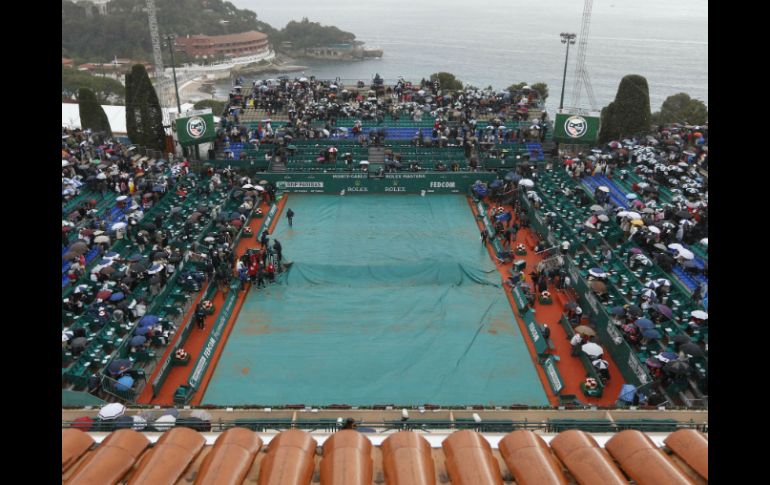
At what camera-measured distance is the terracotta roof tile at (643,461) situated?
6.97m

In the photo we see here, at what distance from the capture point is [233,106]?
145 ft

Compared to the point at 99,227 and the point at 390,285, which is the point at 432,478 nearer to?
the point at 390,285

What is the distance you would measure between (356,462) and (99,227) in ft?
75.1

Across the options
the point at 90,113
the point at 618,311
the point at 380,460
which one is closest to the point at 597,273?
the point at 618,311

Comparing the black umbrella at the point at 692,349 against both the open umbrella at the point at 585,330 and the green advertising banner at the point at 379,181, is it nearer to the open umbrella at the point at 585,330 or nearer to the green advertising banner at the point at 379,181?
the open umbrella at the point at 585,330

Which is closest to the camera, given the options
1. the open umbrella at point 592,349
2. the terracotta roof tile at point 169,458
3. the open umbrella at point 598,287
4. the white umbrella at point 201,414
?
the terracotta roof tile at point 169,458

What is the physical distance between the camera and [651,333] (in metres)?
17.9

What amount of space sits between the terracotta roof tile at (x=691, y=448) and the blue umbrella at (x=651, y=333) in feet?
34.0

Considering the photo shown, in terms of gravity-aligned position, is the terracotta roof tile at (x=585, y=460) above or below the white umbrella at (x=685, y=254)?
below

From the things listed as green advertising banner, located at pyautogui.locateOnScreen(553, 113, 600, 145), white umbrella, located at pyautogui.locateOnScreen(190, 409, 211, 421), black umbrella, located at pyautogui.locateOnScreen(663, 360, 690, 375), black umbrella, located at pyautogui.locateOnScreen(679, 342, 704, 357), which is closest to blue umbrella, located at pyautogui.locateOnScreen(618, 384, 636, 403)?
black umbrella, located at pyautogui.locateOnScreen(663, 360, 690, 375)

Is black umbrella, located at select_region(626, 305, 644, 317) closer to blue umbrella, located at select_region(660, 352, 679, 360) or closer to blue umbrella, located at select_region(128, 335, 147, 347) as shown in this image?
blue umbrella, located at select_region(660, 352, 679, 360)

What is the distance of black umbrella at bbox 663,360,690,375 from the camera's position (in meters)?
16.2

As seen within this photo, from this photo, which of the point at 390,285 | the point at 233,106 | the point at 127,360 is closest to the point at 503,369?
the point at 390,285

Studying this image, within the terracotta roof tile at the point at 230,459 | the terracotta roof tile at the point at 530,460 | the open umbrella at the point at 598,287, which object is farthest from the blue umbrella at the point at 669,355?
the terracotta roof tile at the point at 230,459
